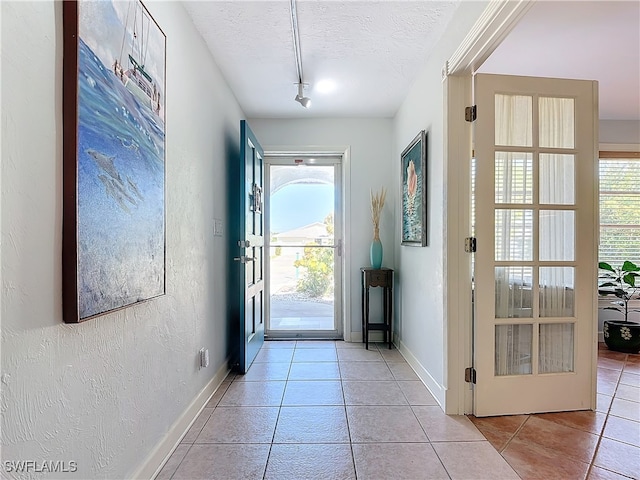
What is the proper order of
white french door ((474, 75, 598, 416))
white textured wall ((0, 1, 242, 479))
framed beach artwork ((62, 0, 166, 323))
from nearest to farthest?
1. white textured wall ((0, 1, 242, 479))
2. framed beach artwork ((62, 0, 166, 323))
3. white french door ((474, 75, 598, 416))

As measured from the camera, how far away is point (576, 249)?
2141mm

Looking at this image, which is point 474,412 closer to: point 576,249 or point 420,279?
point 420,279

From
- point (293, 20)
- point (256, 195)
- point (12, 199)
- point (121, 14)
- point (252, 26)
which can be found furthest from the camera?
point (256, 195)

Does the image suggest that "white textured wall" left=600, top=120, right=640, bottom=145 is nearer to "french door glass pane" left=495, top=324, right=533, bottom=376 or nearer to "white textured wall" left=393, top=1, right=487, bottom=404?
"white textured wall" left=393, top=1, right=487, bottom=404

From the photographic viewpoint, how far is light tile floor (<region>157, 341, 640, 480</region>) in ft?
5.24

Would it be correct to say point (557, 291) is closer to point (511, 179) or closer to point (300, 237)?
point (511, 179)

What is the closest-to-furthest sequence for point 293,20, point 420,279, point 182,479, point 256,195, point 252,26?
point 182,479, point 293,20, point 252,26, point 420,279, point 256,195

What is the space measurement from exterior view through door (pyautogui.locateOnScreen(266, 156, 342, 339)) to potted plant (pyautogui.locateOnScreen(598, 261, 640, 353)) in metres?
2.77

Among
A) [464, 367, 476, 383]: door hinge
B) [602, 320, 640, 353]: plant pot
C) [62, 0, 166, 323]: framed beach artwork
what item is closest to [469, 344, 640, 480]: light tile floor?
[464, 367, 476, 383]: door hinge

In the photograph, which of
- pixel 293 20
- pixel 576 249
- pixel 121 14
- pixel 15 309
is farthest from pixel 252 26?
pixel 576 249

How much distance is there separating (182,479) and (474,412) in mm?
1647

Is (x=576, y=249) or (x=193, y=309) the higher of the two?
(x=576, y=249)

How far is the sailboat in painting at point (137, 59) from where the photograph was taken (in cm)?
130

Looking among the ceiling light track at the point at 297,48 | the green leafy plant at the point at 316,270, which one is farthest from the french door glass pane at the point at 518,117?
the green leafy plant at the point at 316,270
